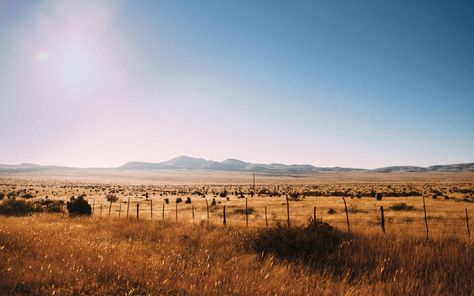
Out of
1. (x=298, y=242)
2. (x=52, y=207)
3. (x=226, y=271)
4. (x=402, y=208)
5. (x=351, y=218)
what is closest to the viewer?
(x=226, y=271)

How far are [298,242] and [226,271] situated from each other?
2.88 m

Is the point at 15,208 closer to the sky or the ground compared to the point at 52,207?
closer to the sky

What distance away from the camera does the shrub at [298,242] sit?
7684 mm

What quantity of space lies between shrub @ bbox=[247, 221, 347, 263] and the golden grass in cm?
37

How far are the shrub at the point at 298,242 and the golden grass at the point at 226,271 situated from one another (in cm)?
37

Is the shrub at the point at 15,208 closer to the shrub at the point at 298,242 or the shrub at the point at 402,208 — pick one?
the shrub at the point at 298,242

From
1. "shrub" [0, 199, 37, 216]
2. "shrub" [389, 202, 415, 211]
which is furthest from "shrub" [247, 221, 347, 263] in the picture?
"shrub" [389, 202, 415, 211]

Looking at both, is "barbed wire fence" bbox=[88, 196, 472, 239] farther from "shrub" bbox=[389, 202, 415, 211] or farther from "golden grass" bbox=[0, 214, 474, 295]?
"golden grass" bbox=[0, 214, 474, 295]

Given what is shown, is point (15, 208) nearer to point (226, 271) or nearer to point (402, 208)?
point (226, 271)

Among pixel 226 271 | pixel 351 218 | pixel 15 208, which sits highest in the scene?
pixel 226 271

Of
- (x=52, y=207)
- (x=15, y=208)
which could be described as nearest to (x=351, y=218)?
(x=52, y=207)

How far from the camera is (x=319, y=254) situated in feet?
24.8

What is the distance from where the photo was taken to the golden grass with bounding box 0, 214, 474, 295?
4855 millimetres

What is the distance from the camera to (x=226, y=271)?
18.9 feet
